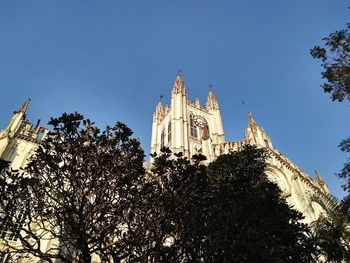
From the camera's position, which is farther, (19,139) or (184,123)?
(184,123)

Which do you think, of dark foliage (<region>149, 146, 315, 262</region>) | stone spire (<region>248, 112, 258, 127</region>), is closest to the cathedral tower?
stone spire (<region>248, 112, 258, 127</region>)

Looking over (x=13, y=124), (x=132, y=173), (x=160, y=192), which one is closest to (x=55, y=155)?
(x=132, y=173)

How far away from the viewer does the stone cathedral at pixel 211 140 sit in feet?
113

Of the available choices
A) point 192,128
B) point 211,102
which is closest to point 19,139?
point 192,128

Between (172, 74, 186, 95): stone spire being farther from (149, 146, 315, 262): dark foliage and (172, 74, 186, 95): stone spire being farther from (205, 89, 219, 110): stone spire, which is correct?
(149, 146, 315, 262): dark foliage

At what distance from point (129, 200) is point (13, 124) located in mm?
16503

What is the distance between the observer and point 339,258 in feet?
46.3

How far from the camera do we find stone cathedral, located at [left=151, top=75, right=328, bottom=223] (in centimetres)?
3450

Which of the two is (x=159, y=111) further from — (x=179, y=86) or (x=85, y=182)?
(x=85, y=182)

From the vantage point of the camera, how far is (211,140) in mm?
43938

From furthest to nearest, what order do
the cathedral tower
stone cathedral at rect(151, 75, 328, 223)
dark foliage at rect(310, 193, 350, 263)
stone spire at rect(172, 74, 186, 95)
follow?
stone spire at rect(172, 74, 186, 95) → the cathedral tower → stone cathedral at rect(151, 75, 328, 223) → dark foliage at rect(310, 193, 350, 263)

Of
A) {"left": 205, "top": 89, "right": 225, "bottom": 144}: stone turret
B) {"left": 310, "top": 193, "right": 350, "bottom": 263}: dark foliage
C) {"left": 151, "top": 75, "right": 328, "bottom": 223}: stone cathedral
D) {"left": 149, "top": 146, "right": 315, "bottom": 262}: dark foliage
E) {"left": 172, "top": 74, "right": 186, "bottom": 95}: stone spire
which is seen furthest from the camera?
{"left": 172, "top": 74, "right": 186, "bottom": 95}: stone spire

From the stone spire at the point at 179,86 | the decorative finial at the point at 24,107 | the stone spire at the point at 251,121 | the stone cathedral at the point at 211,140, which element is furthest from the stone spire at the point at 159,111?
the decorative finial at the point at 24,107

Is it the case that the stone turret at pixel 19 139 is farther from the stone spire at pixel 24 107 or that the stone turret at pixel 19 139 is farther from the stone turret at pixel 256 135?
the stone turret at pixel 256 135
